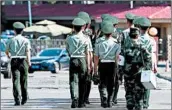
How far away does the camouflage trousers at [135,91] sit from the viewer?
40.9 ft

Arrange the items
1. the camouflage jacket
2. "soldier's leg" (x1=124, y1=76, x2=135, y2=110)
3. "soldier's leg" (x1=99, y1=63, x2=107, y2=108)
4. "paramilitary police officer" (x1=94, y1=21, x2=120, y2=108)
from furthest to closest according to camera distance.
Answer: "soldier's leg" (x1=99, y1=63, x2=107, y2=108), "paramilitary police officer" (x1=94, y1=21, x2=120, y2=108), "soldier's leg" (x1=124, y1=76, x2=135, y2=110), the camouflage jacket

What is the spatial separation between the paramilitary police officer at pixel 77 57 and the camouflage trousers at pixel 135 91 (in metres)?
1.36

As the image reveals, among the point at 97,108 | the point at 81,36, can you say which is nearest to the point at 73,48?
the point at 81,36

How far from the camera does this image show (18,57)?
561 inches

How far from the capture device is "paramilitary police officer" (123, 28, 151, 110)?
12.4m

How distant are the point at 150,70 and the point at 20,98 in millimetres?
3384

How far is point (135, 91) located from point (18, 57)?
119 inches

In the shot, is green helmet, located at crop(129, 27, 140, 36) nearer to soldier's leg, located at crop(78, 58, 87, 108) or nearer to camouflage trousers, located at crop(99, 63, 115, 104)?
camouflage trousers, located at crop(99, 63, 115, 104)


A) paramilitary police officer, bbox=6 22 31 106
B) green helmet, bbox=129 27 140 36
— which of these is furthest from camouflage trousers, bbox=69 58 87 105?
green helmet, bbox=129 27 140 36

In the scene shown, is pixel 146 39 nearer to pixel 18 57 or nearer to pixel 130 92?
pixel 130 92

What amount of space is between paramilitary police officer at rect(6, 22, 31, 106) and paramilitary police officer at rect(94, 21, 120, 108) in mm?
1590

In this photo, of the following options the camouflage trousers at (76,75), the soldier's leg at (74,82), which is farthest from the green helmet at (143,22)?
the soldier's leg at (74,82)

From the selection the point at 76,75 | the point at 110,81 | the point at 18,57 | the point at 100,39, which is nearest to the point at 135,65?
the point at 110,81

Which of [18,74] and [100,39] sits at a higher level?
[100,39]
